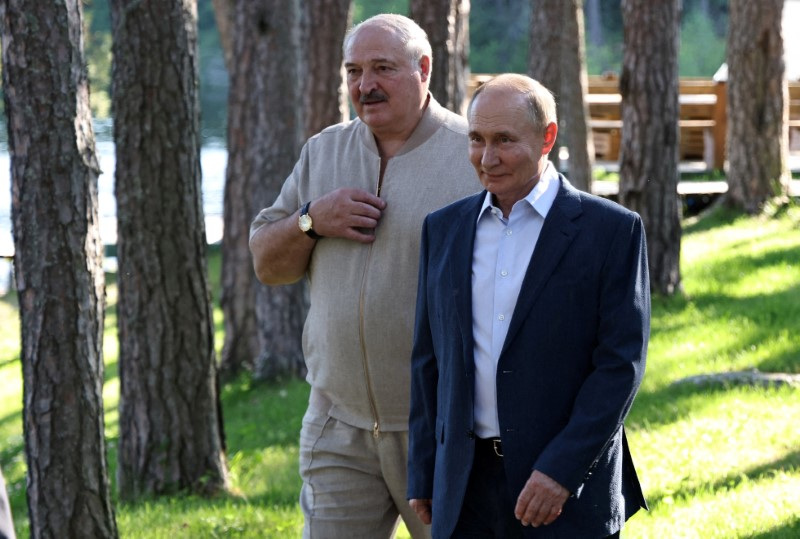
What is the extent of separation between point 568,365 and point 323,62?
799 centimetres

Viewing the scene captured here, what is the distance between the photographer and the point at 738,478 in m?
6.61

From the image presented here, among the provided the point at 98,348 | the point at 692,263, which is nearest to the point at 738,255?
the point at 692,263

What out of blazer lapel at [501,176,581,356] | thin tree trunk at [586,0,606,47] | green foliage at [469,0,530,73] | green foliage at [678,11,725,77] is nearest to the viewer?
blazer lapel at [501,176,581,356]

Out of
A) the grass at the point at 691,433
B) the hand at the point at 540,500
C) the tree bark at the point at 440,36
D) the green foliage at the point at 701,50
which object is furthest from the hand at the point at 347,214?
the green foliage at the point at 701,50

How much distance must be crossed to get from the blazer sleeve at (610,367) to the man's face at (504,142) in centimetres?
29

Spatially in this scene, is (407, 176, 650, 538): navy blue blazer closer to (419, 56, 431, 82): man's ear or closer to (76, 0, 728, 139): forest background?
(419, 56, 431, 82): man's ear

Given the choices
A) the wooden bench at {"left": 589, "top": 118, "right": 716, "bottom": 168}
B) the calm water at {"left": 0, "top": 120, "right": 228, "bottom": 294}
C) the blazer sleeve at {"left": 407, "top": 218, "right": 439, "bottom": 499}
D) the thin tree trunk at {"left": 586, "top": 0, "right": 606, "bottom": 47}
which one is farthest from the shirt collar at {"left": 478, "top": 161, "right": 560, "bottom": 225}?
the thin tree trunk at {"left": 586, "top": 0, "right": 606, "bottom": 47}

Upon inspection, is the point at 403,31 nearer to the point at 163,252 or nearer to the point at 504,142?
the point at 504,142

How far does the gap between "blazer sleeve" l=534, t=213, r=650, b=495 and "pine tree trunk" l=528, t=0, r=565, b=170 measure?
11.2m

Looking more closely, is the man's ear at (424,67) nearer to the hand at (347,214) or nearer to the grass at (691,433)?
the hand at (347,214)

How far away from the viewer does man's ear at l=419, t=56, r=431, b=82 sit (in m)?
4.21

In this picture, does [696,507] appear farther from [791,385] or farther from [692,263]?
[692,263]

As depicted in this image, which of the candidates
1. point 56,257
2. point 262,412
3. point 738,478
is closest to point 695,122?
A: point 262,412

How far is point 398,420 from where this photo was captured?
13.6 ft
